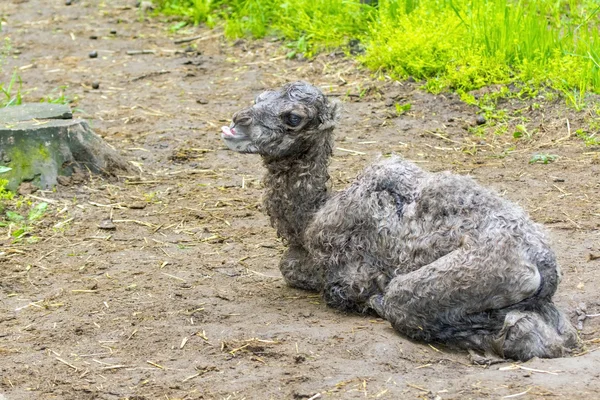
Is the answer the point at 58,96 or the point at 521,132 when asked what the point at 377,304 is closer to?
the point at 521,132

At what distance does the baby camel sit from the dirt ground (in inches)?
5.8

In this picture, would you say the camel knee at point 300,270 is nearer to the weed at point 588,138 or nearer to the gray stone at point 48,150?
the gray stone at point 48,150

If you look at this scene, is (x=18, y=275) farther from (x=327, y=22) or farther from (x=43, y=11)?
(x=43, y=11)

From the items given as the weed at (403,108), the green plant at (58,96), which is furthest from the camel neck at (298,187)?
the green plant at (58,96)

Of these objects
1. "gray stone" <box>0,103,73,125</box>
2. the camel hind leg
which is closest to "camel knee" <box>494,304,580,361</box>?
the camel hind leg

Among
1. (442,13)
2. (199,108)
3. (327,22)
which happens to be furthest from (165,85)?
(442,13)

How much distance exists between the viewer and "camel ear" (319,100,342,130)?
5191 mm

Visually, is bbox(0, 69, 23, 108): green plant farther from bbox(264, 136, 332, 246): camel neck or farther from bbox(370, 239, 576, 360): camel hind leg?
bbox(370, 239, 576, 360): camel hind leg

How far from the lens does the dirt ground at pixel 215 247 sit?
173 inches

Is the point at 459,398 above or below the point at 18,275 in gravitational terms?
above

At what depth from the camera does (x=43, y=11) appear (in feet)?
Answer: 40.9

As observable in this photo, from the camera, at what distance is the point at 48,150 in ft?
23.8

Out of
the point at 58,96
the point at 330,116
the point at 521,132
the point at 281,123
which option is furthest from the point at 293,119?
the point at 58,96

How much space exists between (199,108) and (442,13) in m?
2.56
